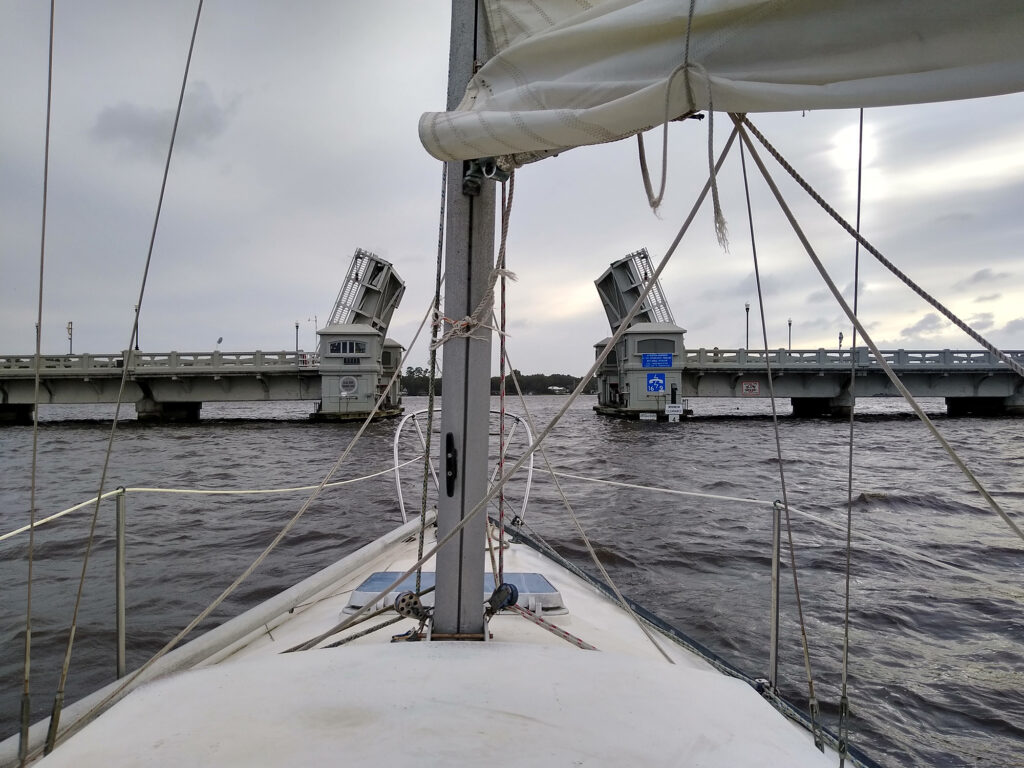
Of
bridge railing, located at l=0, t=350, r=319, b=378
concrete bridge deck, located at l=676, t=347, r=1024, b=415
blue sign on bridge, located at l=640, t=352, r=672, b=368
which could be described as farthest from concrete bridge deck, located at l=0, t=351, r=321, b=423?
concrete bridge deck, located at l=676, t=347, r=1024, b=415

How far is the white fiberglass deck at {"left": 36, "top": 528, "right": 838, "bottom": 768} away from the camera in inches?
54.6

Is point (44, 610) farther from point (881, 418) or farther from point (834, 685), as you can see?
point (881, 418)

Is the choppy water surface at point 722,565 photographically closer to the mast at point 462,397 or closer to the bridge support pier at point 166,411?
the mast at point 462,397

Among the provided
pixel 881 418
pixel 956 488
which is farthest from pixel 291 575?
pixel 881 418

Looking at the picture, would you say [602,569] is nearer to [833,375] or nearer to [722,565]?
[722,565]

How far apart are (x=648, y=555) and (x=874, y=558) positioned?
240 cm

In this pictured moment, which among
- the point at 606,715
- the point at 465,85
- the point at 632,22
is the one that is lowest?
the point at 606,715

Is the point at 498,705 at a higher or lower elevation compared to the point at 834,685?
higher

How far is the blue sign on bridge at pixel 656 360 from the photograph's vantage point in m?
27.1

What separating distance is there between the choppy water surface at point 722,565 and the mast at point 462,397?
1.47m

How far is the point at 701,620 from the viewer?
14.7ft

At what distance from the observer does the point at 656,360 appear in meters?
27.2

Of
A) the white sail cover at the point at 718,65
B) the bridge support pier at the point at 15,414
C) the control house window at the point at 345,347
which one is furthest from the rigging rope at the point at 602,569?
the bridge support pier at the point at 15,414

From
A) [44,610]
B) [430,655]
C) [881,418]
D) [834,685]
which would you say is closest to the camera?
[430,655]
